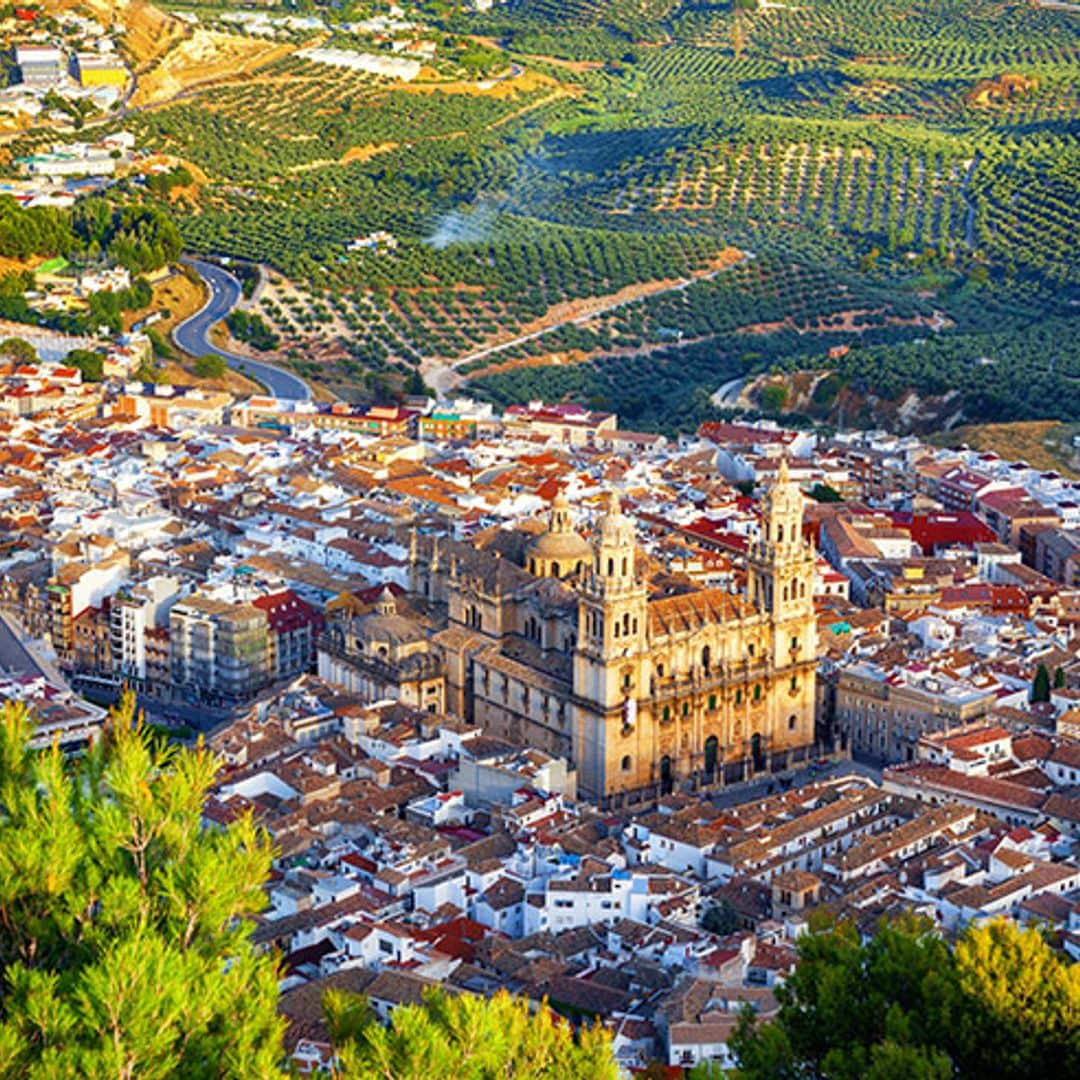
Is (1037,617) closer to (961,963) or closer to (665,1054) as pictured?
(665,1054)

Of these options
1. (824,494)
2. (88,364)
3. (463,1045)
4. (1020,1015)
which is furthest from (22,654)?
(463,1045)

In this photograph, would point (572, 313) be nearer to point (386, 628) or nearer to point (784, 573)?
point (386, 628)

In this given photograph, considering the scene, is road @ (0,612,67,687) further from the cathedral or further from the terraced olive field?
the terraced olive field

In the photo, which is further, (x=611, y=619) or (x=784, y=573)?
(x=784, y=573)

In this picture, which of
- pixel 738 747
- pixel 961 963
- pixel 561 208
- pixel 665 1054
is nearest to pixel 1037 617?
pixel 738 747

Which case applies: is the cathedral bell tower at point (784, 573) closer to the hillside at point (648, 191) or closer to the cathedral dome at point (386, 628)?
the cathedral dome at point (386, 628)

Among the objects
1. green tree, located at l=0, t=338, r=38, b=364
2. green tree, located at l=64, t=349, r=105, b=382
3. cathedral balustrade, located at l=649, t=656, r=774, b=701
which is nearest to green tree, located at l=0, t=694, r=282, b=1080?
cathedral balustrade, located at l=649, t=656, r=774, b=701
